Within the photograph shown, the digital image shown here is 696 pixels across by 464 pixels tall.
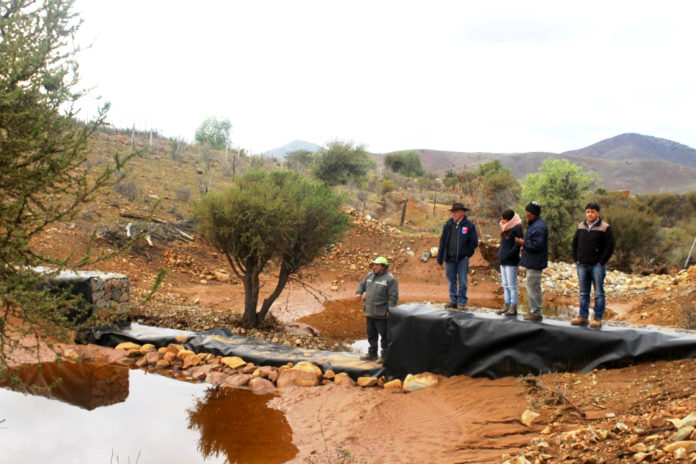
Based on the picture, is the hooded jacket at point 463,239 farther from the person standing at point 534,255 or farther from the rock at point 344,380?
the rock at point 344,380

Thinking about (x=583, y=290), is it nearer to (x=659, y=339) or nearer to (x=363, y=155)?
(x=659, y=339)

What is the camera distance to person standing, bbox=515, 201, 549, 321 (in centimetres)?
727

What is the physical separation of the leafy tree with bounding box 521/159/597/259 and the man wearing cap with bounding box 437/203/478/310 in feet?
65.3

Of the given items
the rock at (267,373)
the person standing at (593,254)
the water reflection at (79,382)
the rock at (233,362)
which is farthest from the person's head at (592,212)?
the water reflection at (79,382)

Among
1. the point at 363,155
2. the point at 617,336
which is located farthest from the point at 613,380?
the point at 363,155

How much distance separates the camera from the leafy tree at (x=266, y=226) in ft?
39.9

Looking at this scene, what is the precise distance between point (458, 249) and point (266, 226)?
5277 mm

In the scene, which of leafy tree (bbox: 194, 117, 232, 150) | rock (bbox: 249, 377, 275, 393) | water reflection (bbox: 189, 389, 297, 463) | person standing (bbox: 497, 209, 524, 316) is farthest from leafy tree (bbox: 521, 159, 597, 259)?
leafy tree (bbox: 194, 117, 232, 150)

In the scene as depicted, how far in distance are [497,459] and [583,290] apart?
3.50m

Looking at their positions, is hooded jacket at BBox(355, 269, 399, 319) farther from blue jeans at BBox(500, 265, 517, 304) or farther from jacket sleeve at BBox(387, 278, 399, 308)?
blue jeans at BBox(500, 265, 517, 304)

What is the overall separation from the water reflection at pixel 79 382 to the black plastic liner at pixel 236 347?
116 centimetres

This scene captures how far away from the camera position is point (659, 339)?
21.0ft

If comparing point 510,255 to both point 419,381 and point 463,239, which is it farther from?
point 419,381

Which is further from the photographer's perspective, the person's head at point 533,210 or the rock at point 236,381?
the rock at point 236,381
